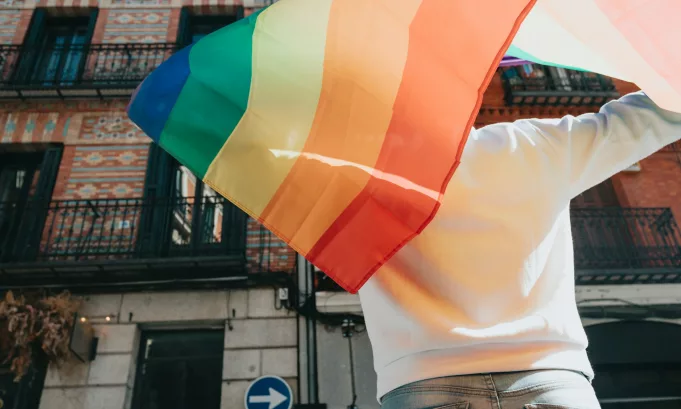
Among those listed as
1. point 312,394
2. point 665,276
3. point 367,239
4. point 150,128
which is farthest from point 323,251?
point 665,276

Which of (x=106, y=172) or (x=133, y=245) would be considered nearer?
(x=133, y=245)

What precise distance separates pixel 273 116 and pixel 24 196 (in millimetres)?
9284

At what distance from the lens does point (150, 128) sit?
5.76 feet

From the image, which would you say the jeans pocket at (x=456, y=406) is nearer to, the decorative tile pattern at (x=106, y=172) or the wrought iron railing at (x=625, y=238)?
the wrought iron railing at (x=625, y=238)

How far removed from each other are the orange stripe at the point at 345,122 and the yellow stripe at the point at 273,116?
3 cm

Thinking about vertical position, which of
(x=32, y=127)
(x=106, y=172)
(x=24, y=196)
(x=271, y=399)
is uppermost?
→ (x=32, y=127)

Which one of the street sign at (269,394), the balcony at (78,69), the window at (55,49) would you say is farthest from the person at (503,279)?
the window at (55,49)

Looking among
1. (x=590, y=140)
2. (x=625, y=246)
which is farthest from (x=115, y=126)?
(x=590, y=140)

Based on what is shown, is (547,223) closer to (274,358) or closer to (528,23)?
(528,23)

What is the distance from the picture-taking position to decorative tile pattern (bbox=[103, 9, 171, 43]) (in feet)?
34.5

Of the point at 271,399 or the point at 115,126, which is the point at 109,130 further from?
the point at 271,399

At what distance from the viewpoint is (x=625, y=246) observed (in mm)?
8773

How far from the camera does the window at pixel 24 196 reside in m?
8.27

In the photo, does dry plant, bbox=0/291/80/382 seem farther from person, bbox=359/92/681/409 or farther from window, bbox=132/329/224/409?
person, bbox=359/92/681/409
